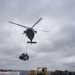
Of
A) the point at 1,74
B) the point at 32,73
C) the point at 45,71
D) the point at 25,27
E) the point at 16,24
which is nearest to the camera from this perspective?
the point at 1,74

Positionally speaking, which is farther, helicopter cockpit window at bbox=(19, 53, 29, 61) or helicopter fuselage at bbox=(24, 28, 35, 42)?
helicopter fuselage at bbox=(24, 28, 35, 42)

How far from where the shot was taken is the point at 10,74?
25234mm

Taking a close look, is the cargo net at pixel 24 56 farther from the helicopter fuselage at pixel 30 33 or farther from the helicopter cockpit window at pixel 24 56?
the helicopter fuselage at pixel 30 33

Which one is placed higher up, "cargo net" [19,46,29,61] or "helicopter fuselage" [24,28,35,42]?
"helicopter fuselage" [24,28,35,42]

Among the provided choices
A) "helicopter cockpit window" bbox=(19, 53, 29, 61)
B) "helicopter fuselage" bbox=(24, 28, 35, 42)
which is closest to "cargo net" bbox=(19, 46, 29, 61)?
"helicopter cockpit window" bbox=(19, 53, 29, 61)

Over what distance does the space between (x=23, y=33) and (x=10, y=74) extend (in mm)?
13057

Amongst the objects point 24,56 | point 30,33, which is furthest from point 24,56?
point 30,33

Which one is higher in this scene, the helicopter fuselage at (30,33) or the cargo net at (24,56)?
the helicopter fuselage at (30,33)

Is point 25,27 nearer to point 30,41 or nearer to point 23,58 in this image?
→ point 30,41

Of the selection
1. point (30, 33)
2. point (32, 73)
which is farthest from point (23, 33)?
point (32, 73)

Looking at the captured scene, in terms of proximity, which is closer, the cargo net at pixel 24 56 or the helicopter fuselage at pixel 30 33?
the cargo net at pixel 24 56

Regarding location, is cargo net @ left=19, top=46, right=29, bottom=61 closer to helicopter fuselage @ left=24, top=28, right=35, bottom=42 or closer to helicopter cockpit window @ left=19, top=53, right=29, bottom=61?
helicopter cockpit window @ left=19, top=53, right=29, bottom=61

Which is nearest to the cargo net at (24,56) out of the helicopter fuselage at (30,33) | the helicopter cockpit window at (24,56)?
the helicopter cockpit window at (24,56)

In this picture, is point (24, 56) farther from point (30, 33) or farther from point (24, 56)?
point (30, 33)
